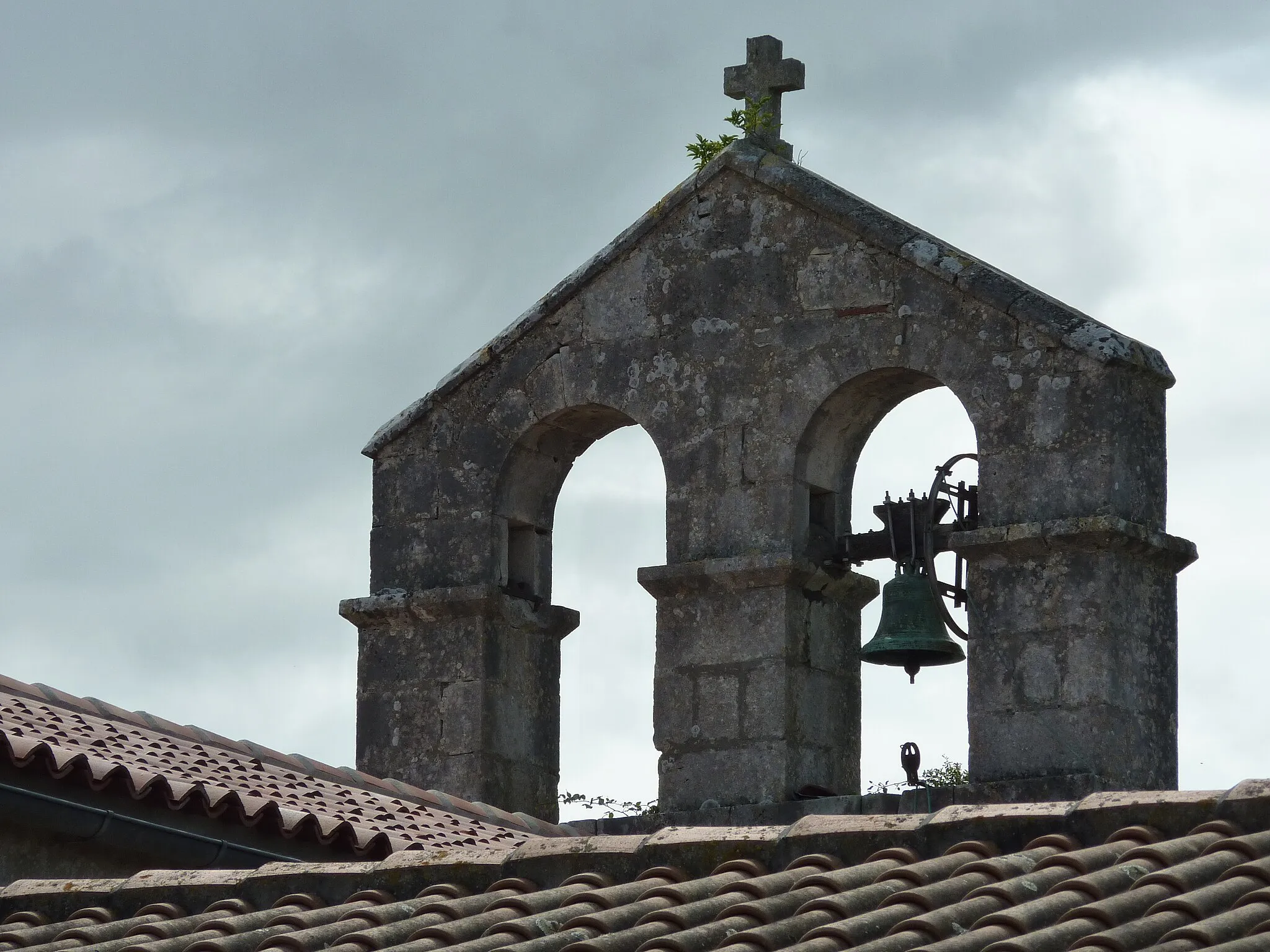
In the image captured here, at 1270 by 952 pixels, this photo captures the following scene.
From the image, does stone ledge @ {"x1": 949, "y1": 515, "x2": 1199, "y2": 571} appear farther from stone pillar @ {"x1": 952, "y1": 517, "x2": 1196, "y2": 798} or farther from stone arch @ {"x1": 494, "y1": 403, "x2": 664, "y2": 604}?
stone arch @ {"x1": 494, "y1": 403, "x2": 664, "y2": 604}

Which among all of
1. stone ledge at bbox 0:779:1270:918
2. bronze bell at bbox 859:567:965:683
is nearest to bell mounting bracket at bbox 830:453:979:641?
bronze bell at bbox 859:567:965:683

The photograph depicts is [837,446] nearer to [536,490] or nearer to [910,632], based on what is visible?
[910,632]

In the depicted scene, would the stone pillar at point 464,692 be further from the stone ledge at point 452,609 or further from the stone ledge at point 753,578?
the stone ledge at point 753,578

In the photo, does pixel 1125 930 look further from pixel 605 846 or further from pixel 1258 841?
pixel 605 846

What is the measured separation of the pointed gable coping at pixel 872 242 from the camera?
9086 mm

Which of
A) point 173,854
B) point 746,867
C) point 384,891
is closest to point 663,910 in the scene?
point 746,867

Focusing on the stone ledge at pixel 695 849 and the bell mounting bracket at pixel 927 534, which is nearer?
the stone ledge at pixel 695 849

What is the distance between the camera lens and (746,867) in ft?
18.4

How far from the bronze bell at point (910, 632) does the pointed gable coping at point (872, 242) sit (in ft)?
3.21

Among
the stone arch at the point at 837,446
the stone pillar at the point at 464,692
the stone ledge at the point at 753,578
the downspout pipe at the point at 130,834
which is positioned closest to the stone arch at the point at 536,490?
the stone pillar at the point at 464,692

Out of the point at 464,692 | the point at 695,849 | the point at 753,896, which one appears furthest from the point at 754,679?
the point at 753,896

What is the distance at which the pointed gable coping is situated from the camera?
9086 millimetres

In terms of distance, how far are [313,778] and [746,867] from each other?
462 centimetres

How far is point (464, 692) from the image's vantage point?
10.1m
